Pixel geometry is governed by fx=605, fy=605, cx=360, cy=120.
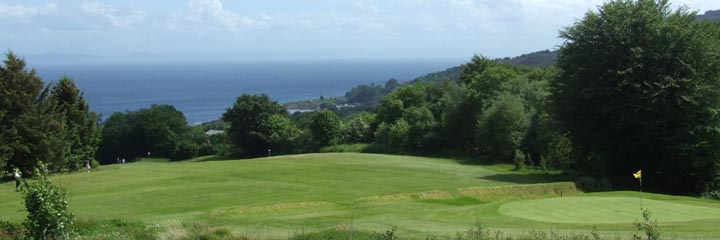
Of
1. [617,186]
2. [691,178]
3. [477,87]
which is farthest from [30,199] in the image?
[477,87]

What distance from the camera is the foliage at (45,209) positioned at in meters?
13.4

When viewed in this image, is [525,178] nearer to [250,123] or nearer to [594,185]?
[594,185]

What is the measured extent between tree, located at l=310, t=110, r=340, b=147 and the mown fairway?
111ft

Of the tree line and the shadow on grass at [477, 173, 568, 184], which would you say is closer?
the tree line

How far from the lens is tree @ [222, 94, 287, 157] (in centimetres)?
9200

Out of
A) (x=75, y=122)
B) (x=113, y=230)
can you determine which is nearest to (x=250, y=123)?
(x=75, y=122)

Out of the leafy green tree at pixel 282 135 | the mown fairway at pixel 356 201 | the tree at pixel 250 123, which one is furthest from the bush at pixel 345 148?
the mown fairway at pixel 356 201

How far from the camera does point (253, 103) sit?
93.2m

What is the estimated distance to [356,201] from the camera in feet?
97.7

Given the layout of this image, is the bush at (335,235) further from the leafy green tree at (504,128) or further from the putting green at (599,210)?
the leafy green tree at (504,128)

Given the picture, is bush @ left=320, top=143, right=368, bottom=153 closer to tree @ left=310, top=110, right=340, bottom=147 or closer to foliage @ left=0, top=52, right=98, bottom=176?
tree @ left=310, top=110, right=340, bottom=147

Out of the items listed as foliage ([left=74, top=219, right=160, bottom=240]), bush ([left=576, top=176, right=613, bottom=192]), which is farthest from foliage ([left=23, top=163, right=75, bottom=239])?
bush ([left=576, top=176, right=613, bottom=192])

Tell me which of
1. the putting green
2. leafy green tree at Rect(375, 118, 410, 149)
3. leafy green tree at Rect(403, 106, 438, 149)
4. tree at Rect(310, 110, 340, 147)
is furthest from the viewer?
tree at Rect(310, 110, 340, 147)

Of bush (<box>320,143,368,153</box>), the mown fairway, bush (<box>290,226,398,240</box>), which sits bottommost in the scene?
bush (<box>320,143,368,153</box>)
